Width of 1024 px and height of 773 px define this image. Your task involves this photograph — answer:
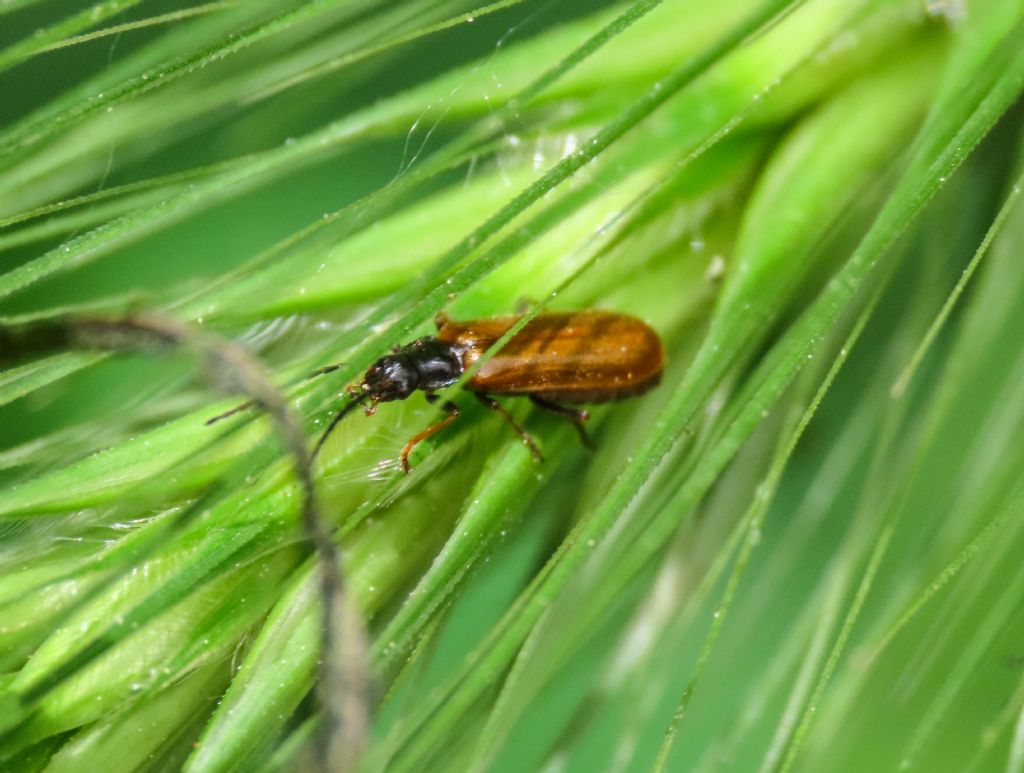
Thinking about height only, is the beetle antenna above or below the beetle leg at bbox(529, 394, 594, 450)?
above

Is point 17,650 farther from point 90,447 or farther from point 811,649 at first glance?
point 811,649

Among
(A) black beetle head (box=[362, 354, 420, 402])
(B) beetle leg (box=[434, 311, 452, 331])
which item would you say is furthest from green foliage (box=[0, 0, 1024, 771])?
(B) beetle leg (box=[434, 311, 452, 331])

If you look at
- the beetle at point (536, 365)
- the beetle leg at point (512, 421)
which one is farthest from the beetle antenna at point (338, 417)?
the beetle leg at point (512, 421)

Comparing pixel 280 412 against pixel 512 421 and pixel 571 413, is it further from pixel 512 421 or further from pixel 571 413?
pixel 571 413

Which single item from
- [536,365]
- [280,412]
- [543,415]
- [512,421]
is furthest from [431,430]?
[280,412]

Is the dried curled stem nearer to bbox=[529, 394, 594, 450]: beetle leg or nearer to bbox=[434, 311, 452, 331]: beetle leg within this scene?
bbox=[529, 394, 594, 450]: beetle leg

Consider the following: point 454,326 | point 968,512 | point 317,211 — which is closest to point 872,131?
point 968,512
